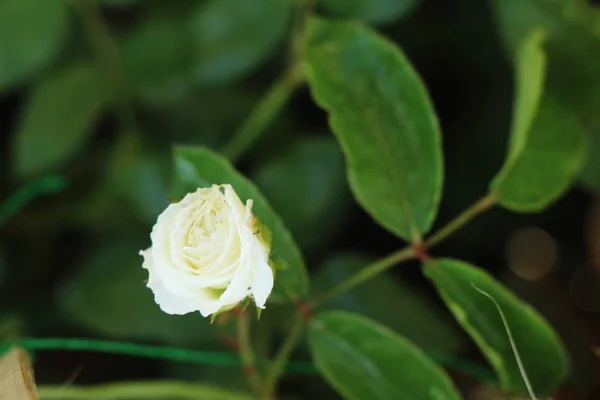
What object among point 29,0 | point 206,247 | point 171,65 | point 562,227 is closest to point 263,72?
point 171,65

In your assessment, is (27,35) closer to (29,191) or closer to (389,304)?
(29,191)

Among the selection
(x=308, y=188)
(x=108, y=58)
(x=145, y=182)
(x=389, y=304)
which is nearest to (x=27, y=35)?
(x=108, y=58)

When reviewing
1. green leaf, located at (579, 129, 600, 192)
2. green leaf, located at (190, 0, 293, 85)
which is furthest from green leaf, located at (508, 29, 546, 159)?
green leaf, located at (190, 0, 293, 85)

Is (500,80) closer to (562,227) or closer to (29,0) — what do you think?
(562,227)

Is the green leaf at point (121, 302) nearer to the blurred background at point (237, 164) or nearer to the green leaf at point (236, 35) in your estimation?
the blurred background at point (237, 164)

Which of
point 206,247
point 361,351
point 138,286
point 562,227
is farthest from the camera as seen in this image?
point 562,227

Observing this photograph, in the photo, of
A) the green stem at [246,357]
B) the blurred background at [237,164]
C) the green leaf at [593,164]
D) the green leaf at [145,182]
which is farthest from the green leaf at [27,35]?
the green leaf at [593,164]
